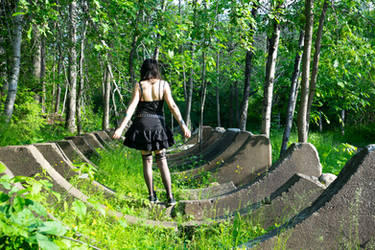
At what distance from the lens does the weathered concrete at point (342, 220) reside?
214 centimetres

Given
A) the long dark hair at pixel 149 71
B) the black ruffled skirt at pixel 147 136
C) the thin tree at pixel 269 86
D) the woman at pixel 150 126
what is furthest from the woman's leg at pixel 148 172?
the thin tree at pixel 269 86

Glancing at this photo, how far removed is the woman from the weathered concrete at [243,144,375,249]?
2072 mm

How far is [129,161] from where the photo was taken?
584 cm

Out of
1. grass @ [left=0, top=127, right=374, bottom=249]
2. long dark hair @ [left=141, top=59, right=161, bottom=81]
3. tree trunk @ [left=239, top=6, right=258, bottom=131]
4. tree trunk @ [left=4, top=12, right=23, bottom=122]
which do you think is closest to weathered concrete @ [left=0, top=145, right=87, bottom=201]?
grass @ [left=0, top=127, right=374, bottom=249]

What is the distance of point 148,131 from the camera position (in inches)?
162

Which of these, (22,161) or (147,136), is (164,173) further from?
(22,161)

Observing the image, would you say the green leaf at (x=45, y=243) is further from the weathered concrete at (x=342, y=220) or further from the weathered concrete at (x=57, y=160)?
the weathered concrete at (x=57, y=160)

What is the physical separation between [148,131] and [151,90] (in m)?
0.56

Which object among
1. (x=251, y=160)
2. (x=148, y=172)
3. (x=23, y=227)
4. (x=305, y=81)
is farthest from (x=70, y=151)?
(x=305, y=81)

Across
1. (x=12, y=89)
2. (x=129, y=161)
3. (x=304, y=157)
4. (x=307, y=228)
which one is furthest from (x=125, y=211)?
(x=12, y=89)

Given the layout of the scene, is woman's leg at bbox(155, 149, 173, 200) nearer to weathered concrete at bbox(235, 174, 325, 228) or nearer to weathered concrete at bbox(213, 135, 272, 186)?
weathered concrete at bbox(235, 174, 325, 228)

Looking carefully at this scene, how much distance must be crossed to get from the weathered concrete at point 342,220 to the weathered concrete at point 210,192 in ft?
7.58

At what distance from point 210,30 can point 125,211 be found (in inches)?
171

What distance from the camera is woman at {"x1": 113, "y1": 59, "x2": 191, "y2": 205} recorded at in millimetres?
4105
